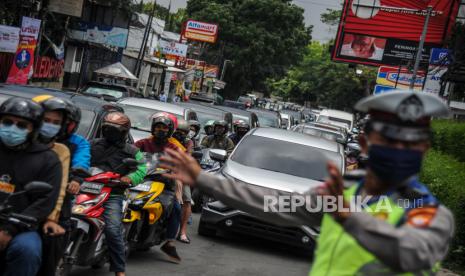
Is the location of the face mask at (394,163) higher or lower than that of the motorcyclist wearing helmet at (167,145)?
higher

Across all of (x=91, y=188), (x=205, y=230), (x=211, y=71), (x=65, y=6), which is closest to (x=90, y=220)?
(x=91, y=188)

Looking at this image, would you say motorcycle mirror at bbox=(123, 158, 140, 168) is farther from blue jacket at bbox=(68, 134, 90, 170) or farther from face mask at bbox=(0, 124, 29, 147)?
face mask at bbox=(0, 124, 29, 147)

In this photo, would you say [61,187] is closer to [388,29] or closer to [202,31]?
[388,29]

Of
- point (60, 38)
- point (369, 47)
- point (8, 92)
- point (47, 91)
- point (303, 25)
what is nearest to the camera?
point (8, 92)

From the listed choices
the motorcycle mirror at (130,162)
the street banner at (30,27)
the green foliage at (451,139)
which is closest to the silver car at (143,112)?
the motorcycle mirror at (130,162)

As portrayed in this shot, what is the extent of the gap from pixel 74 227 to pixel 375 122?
4106mm

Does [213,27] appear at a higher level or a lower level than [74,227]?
higher

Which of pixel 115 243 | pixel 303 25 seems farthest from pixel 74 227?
pixel 303 25

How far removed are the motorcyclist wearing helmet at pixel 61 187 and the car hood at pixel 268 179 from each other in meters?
4.51

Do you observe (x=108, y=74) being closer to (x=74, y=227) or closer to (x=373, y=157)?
(x=74, y=227)

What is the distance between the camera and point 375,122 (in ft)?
8.48

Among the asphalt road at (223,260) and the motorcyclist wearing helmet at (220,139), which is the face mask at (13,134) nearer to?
the asphalt road at (223,260)

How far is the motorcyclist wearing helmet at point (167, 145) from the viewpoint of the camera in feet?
27.6

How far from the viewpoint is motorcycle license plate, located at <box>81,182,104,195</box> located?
6758mm
